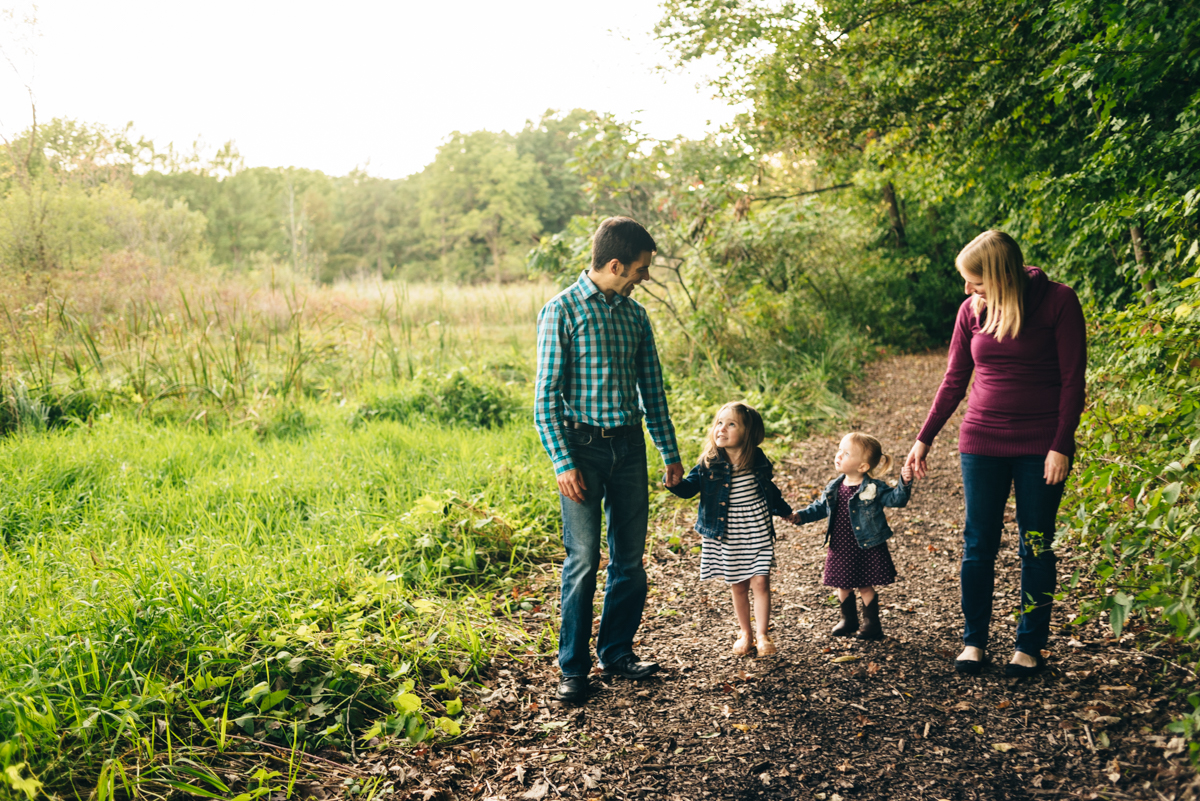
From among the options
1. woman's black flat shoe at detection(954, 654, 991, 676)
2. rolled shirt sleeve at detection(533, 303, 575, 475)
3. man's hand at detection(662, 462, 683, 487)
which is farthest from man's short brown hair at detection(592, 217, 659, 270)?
woman's black flat shoe at detection(954, 654, 991, 676)

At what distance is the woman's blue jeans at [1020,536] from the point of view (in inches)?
114

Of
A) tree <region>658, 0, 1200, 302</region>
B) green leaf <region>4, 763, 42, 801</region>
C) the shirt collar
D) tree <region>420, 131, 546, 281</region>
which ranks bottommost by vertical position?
green leaf <region>4, 763, 42, 801</region>

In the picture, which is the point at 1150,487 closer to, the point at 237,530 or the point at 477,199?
the point at 237,530

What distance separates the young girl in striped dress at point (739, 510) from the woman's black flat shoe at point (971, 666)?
0.80 metres

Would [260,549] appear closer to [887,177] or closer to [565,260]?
[565,260]

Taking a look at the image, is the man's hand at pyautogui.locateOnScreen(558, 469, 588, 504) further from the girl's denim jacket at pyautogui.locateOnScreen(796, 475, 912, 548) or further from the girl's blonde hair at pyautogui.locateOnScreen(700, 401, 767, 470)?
the girl's denim jacket at pyautogui.locateOnScreen(796, 475, 912, 548)

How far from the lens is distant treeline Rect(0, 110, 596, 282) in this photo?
8039mm

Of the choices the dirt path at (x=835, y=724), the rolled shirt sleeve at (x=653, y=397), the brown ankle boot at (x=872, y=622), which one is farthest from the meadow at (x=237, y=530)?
the brown ankle boot at (x=872, y=622)

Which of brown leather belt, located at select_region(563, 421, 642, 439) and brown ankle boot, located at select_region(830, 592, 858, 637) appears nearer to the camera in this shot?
brown leather belt, located at select_region(563, 421, 642, 439)

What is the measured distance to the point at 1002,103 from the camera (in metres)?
5.87

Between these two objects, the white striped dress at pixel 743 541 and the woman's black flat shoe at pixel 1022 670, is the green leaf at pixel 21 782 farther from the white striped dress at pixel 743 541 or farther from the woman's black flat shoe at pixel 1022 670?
the woman's black flat shoe at pixel 1022 670

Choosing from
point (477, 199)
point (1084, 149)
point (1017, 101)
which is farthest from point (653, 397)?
point (477, 199)

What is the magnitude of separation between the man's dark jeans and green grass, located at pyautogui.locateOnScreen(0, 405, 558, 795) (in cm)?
58

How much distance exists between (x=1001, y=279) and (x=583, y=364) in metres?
1.72
